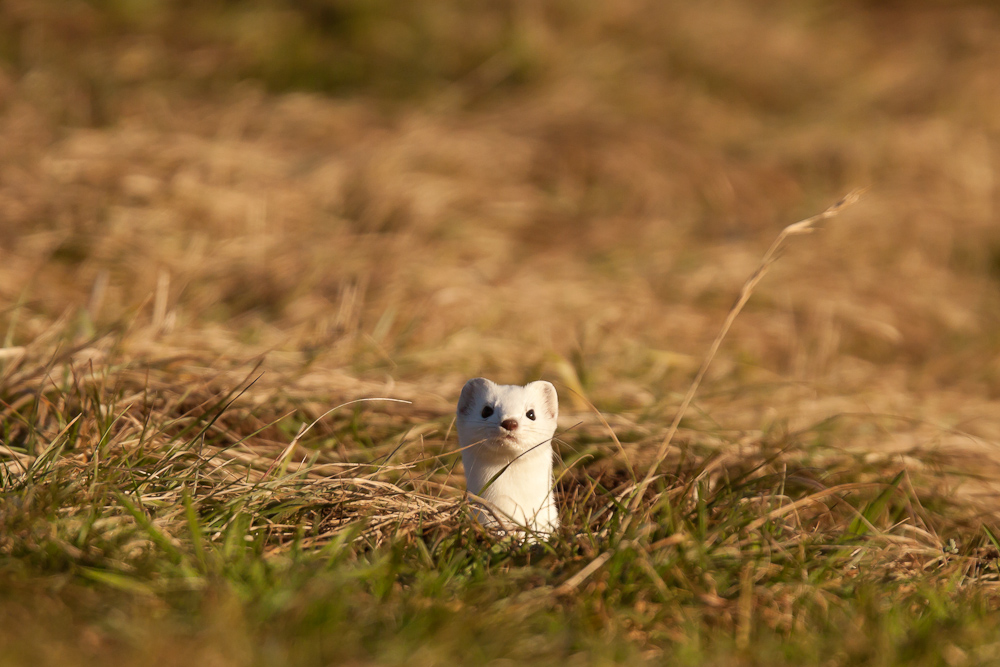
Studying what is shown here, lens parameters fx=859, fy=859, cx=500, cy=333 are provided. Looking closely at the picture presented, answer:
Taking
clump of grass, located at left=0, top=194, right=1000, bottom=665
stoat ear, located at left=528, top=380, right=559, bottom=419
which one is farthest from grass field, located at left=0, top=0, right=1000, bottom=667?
stoat ear, located at left=528, top=380, right=559, bottom=419

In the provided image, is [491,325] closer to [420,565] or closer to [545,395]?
[545,395]

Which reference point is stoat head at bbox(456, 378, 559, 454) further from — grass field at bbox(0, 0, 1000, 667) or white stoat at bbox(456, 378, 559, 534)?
grass field at bbox(0, 0, 1000, 667)

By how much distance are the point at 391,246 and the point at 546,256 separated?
1404 millimetres

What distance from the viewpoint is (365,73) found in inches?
381

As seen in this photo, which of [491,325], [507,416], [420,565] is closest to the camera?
[420,565]

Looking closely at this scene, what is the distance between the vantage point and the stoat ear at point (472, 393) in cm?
317

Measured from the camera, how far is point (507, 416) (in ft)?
9.99

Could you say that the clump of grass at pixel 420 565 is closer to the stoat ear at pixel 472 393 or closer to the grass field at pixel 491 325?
the grass field at pixel 491 325

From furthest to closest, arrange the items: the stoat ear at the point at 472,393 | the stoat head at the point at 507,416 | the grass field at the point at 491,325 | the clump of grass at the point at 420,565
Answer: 1. the stoat ear at the point at 472,393
2. the stoat head at the point at 507,416
3. the grass field at the point at 491,325
4. the clump of grass at the point at 420,565

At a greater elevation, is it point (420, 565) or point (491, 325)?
point (420, 565)

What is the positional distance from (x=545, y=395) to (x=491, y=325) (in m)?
2.78

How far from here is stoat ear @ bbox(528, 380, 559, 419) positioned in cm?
322

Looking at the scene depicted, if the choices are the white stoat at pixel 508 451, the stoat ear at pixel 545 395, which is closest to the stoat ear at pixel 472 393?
the white stoat at pixel 508 451

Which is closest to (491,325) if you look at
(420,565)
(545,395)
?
(545,395)
